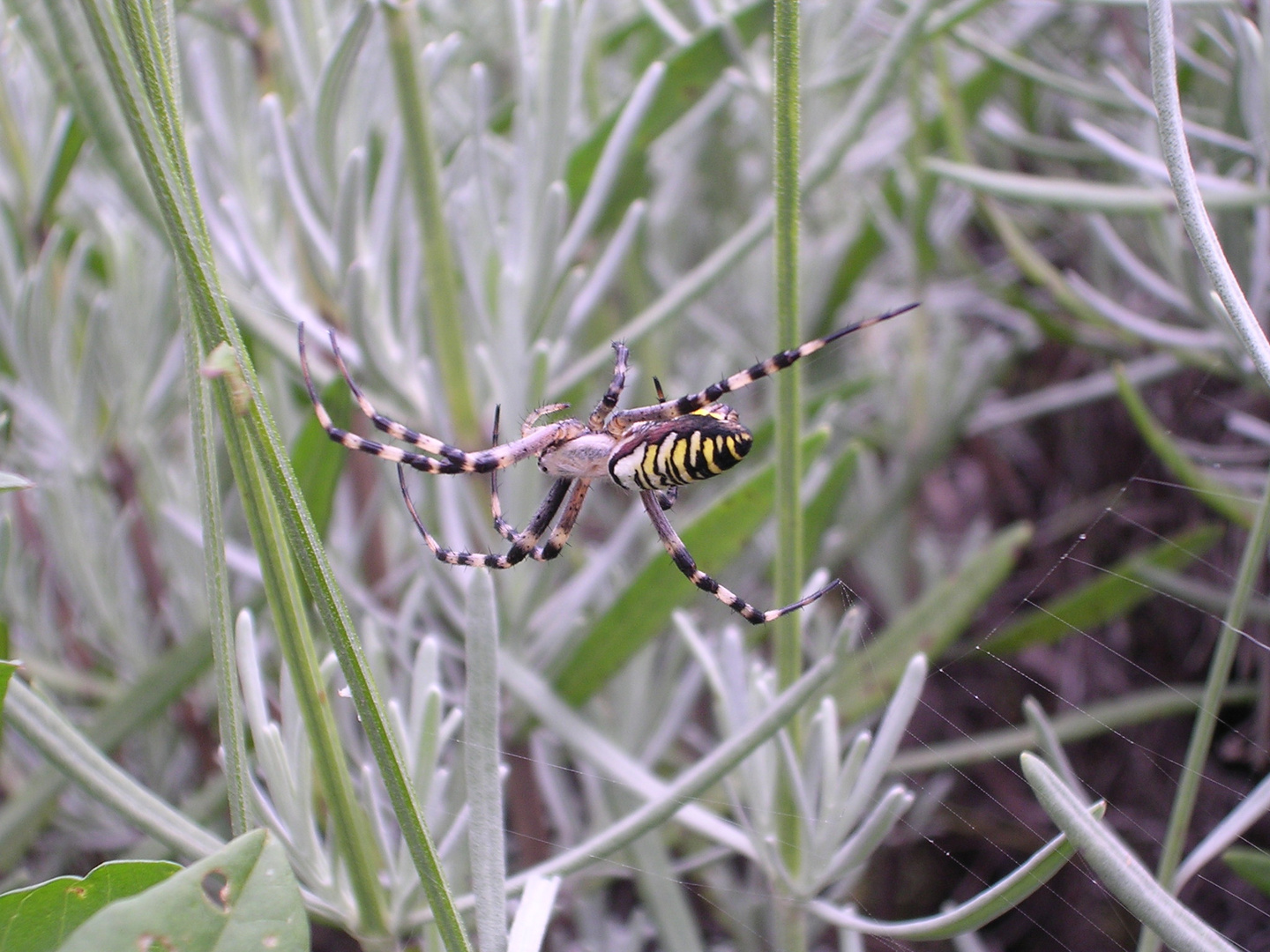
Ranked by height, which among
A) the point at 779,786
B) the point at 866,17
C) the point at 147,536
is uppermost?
the point at 866,17

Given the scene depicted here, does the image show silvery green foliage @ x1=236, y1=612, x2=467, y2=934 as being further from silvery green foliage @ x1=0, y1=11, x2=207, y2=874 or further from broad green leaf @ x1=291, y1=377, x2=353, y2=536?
silvery green foliage @ x1=0, y1=11, x2=207, y2=874

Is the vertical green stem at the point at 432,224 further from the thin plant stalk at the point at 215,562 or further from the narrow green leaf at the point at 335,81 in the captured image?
the thin plant stalk at the point at 215,562

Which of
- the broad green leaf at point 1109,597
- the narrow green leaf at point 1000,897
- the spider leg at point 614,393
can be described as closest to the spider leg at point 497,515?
the spider leg at point 614,393

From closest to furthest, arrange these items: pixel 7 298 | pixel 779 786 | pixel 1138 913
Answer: pixel 1138 913
pixel 779 786
pixel 7 298

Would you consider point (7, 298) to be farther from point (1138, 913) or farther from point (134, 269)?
point (1138, 913)

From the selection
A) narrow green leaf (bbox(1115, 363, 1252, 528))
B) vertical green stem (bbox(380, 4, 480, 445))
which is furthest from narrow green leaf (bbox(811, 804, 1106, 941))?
vertical green stem (bbox(380, 4, 480, 445))

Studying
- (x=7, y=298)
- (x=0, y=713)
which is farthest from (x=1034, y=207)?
(x=0, y=713)
